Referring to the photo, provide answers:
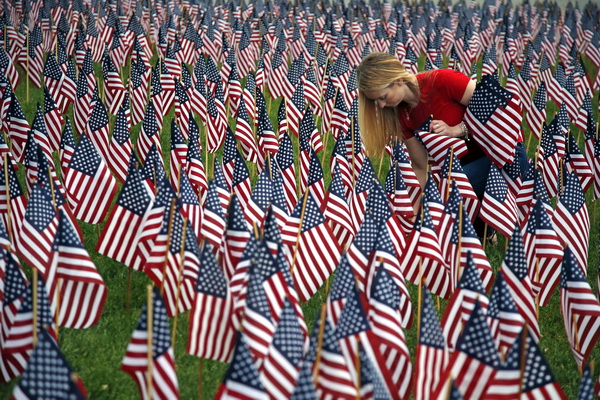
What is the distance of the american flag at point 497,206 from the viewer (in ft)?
25.7

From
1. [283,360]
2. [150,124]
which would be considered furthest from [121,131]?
[283,360]

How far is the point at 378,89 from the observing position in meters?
7.43

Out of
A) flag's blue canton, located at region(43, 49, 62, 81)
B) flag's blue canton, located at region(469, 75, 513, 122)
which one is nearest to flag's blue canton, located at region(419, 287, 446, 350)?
flag's blue canton, located at region(469, 75, 513, 122)

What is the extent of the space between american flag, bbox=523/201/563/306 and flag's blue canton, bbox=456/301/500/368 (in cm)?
225

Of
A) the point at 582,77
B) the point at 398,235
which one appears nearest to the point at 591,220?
the point at 398,235

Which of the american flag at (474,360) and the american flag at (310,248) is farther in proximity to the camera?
the american flag at (310,248)

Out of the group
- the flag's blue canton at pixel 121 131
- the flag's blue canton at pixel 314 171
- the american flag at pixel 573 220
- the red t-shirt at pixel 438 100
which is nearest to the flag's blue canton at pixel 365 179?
the flag's blue canton at pixel 314 171

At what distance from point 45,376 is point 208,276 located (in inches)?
59.4

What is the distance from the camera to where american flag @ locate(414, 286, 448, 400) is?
15.6 feet

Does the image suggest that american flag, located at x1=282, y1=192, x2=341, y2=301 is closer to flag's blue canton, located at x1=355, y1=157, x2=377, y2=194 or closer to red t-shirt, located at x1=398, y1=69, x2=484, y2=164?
flag's blue canton, located at x1=355, y1=157, x2=377, y2=194

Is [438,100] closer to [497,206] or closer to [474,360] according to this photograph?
[497,206]

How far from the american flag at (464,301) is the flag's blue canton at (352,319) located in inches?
37.4

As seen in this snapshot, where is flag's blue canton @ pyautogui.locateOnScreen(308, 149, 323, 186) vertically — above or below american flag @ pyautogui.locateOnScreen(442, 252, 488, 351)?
above

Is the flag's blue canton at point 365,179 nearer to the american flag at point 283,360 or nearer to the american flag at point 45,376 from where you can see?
the american flag at point 283,360
